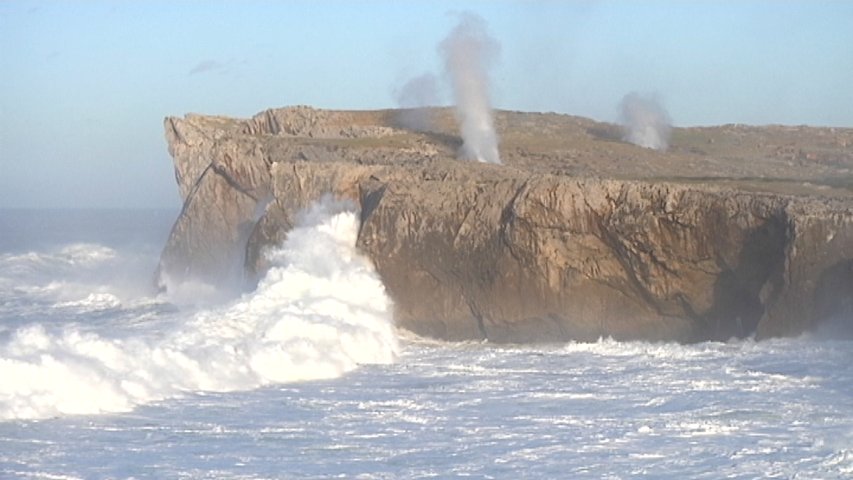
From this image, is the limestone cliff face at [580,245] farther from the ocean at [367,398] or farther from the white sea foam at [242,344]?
the white sea foam at [242,344]

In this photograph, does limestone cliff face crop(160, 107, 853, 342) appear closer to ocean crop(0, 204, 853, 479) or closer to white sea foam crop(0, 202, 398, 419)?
ocean crop(0, 204, 853, 479)

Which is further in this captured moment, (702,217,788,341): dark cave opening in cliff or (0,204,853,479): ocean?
(702,217,788,341): dark cave opening in cliff

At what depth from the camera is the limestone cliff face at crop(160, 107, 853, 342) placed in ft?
75.3

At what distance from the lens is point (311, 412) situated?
18.8 meters

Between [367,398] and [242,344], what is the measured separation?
11.9 feet

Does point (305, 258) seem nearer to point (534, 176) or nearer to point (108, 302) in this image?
point (534, 176)

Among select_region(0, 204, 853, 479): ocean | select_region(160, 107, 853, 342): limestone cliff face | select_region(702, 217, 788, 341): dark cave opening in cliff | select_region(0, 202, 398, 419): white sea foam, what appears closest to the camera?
select_region(0, 204, 853, 479): ocean

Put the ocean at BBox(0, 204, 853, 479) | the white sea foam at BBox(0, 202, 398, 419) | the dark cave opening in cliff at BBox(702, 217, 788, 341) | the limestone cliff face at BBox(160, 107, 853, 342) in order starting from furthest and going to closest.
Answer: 1. the dark cave opening in cliff at BBox(702, 217, 788, 341)
2. the limestone cliff face at BBox(160, 107, 853, 342)
3. the white sea foam at BBox(0, 202, 398, 419)
4. the ocean at BBox(0, 204, 853, 479)

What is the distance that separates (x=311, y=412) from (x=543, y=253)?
24.2ft

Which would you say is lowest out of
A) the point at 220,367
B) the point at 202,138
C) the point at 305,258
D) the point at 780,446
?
the point at 780,446

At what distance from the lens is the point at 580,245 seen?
2495 cm

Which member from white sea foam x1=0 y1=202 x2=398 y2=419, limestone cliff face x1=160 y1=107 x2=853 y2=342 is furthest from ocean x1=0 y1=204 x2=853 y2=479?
limestone cliff face x1=160 y1=107 x2=853 y2=342

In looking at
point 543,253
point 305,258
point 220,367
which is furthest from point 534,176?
point 220,367

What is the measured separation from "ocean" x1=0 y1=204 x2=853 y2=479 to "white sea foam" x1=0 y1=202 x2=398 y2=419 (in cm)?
4
